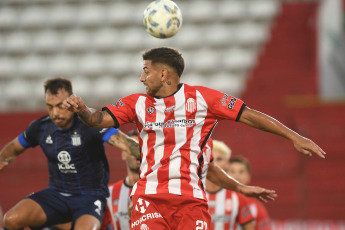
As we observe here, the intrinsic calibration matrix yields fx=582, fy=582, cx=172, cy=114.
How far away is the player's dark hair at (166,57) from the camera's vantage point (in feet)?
14.2

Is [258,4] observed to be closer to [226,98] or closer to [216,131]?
[216,131]

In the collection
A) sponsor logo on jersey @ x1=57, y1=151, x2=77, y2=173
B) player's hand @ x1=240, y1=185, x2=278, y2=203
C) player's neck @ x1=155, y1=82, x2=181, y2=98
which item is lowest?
player's hand @ x1=240, y1=185, x2=278, y2=203

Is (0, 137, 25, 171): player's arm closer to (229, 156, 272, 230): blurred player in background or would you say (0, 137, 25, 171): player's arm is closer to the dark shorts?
the dark shorts

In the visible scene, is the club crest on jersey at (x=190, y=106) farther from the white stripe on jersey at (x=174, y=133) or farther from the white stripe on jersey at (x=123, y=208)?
the white stripe on jersey at (x=123, y=208)

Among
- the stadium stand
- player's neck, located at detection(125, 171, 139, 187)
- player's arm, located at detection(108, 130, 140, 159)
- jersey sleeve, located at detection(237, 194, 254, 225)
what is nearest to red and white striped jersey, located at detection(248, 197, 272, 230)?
jersey sleeve, located at detection(237, 194, 254, 225)

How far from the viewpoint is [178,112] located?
13.9 ft

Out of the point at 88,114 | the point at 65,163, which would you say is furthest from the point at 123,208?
the point at 88,114

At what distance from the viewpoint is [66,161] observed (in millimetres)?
5348

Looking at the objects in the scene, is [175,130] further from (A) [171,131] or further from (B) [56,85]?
(B) [56,85]

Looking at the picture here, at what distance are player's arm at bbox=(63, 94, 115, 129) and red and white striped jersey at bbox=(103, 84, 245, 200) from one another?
2.2 inches

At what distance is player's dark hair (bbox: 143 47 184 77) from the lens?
171 inches

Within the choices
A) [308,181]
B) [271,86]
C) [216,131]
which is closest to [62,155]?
[216,131]

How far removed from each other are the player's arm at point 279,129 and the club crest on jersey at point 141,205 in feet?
3.04

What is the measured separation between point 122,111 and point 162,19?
38.1 inches
